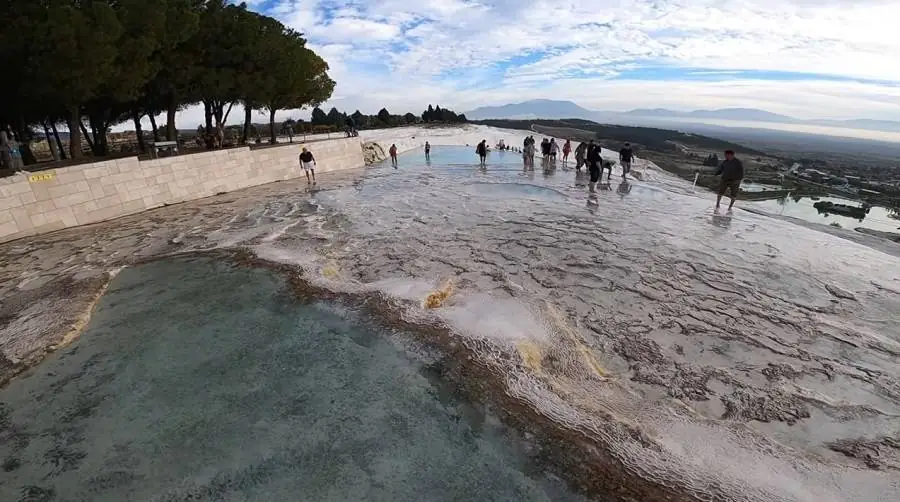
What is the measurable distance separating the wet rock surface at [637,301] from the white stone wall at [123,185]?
779 mm

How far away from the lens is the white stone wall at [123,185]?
12.2 m

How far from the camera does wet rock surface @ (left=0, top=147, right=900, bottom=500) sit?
452cm

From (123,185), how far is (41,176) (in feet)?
8.89

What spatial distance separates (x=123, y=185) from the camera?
15.3m

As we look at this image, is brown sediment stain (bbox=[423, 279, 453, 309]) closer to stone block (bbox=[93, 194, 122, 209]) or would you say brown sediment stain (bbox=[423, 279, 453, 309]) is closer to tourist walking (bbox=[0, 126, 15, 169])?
stone block (bbox=[93, 194, 122, 209])

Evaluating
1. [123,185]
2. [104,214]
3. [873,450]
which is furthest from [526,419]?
[123,185]

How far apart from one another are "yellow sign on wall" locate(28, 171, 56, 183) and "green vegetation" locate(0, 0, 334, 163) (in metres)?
3.53

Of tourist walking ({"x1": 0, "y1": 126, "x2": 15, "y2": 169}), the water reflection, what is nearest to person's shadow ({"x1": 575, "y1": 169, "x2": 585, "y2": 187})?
the water reflection

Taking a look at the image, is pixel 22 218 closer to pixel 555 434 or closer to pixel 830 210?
pixel 555 434

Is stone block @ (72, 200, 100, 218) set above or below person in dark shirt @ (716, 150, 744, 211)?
below

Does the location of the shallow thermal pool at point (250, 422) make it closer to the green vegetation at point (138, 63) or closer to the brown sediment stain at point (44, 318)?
the brown sediment stain at point (44, 318)

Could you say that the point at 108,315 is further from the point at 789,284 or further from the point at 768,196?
the point at 768,196

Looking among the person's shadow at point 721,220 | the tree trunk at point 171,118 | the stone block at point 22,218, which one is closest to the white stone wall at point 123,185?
the stone block at point 22,218

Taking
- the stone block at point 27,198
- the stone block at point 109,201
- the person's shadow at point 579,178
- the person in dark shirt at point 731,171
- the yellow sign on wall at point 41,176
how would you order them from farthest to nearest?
the person's shadow at point 579,178 < the stone block at point 109,201 < the person in dark shirt at point 731,171 < the yellow sign on wall at point 41,176 < the stone block at point 27,198
